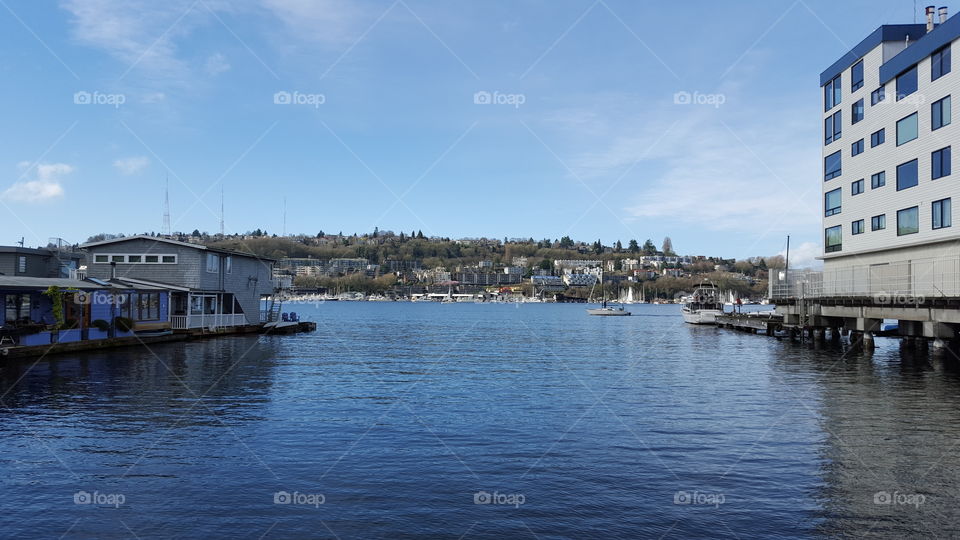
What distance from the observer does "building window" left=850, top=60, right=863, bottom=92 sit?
172ft

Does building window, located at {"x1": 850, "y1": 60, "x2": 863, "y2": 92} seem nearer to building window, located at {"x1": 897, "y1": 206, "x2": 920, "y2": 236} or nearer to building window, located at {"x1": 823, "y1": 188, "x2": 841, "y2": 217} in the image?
building window, located at {"x1": 823, "y1": 188, "x2": 841, "y2": 217}

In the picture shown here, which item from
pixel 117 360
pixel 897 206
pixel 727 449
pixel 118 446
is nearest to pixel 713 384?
pixel 727 449

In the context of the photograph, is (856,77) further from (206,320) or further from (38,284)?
(38,284)

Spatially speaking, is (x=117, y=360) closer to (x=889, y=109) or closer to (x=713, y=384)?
(x=713, y=384)

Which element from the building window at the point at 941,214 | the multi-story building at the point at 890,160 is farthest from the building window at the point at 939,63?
the building window at the point at 941,214

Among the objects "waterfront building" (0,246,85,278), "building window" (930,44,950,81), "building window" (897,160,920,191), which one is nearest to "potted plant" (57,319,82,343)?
"waterfront building" (0,246,85,278)

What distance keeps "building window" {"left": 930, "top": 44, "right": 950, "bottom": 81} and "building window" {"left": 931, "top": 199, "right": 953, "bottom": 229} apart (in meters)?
7.77

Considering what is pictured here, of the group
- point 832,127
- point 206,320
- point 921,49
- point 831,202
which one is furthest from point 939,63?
point 206,320

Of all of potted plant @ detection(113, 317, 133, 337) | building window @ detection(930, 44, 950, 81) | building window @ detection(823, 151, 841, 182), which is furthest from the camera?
building window @ detection(823, 151, 841, 182)

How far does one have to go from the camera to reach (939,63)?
41.7 meters

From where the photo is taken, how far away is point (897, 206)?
4616cm

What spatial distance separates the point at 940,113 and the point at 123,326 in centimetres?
5632

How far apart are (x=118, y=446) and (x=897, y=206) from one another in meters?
48.0

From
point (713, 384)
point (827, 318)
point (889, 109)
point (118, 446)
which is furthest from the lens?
point (827, 318)
